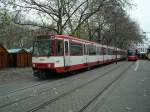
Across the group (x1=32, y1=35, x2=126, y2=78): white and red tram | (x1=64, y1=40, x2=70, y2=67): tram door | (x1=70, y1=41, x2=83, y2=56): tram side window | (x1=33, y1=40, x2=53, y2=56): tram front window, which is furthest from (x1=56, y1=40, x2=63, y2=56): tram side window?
(x1=70, y1=41, x2=83, y2=56): tram side window

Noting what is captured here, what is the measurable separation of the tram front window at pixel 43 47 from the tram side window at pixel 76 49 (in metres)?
2.79

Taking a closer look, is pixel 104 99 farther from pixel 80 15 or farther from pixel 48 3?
pixel 80 15

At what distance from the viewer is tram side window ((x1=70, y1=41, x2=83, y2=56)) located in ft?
65.0

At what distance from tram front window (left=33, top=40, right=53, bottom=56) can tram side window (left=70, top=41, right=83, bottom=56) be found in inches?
110

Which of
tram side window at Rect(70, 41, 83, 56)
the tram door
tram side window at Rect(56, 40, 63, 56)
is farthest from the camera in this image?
tram side window at Rect(70, 41, 83, 56)

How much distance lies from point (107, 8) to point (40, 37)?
15629 millimetres

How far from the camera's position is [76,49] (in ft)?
69.1

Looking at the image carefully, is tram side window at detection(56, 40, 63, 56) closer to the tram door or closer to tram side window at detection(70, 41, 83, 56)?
the tram door

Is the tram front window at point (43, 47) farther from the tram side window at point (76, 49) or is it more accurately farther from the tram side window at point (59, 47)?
the tram side window at point (76, 49)

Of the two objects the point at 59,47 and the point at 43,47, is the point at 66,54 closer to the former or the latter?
the point at 59,47

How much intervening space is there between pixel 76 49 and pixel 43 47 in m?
4.28

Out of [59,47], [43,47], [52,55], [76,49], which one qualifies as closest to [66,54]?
[59,47]

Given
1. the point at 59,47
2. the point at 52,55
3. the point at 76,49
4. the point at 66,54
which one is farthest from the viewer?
the point at 76,49

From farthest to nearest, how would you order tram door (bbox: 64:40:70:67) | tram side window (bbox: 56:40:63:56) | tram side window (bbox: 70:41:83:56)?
1. tram side window (bbox: 70:41:83:56)
2. tram door (bbox: 64:40:70:67)
3. tram side window (bbox: 56:40:63:56)
